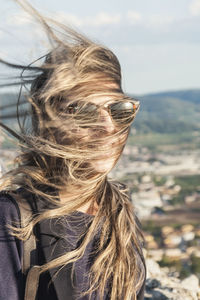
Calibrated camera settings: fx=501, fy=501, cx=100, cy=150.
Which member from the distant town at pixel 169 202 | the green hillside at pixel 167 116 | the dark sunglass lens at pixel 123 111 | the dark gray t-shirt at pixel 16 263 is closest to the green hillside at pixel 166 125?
the green hillside at pixel 167 116

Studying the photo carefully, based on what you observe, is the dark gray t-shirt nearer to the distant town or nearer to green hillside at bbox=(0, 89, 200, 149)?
A: the distant town

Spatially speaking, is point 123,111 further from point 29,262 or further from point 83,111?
point 29,262

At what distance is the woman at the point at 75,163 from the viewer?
1.28 meters

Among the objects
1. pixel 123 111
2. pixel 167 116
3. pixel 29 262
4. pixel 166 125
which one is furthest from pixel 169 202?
pixel 167 116

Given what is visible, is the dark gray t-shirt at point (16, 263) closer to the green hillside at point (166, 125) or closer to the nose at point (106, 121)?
the nose at point (106, 121)

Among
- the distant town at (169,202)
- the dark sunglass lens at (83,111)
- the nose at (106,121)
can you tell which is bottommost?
the distant town at (169,202)

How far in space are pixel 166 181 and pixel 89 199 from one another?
49722 mm

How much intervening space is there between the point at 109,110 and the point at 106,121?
33 mm

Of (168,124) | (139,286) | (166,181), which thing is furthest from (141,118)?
(139,286)

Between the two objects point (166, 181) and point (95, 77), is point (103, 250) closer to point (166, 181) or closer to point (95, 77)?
point (95, 77)

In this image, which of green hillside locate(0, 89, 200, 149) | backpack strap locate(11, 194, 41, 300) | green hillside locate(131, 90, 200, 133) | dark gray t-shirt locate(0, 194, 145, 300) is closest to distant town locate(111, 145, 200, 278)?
green hillside locate(0, 89, 200, 149)

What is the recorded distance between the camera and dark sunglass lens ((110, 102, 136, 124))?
1.40m

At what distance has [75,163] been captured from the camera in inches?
54.9

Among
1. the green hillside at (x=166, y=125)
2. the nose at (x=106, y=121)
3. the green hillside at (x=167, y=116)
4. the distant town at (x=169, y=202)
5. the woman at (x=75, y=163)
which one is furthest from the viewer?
the green hillside at (x=167, y=116)
